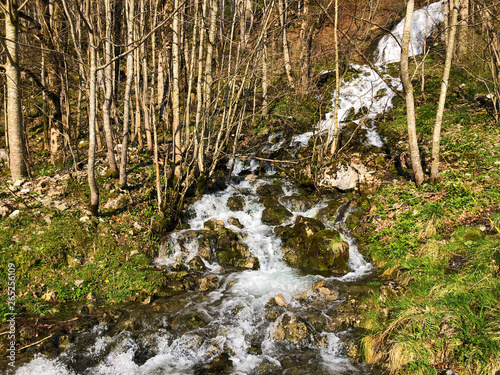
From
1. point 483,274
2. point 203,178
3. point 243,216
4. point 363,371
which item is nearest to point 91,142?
point 203,178

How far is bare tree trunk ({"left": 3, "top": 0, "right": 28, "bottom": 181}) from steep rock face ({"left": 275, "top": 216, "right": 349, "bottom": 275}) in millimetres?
7937

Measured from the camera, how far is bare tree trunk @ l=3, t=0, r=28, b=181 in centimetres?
787

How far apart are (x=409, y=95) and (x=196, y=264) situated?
734cm

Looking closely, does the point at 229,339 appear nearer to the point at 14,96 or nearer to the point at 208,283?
the point at 208,283

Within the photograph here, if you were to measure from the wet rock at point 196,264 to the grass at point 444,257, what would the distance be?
426cm

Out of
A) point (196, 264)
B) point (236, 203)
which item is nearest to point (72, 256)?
point (196, 264)

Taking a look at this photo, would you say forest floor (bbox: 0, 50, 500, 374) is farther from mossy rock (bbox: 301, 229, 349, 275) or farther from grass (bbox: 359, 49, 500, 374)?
mossy rock (bbox: 301, 229, 349, 275)

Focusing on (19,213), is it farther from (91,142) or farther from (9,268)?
(91,142)

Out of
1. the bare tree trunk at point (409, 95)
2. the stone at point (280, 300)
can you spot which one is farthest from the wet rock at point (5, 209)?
the bare tree trunk at point (409, 95)

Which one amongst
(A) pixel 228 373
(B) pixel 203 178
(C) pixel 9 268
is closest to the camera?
(A) pixel 228 373

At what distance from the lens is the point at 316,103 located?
56.6ft

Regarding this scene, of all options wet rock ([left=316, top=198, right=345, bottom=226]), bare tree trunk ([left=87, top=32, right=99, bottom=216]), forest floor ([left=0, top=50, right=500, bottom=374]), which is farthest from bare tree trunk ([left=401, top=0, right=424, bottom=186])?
bare tree trunk ([left=87, top=32, right=99, bottom=216])

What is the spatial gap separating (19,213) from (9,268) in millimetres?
1616

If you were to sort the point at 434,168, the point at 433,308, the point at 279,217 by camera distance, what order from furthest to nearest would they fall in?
the point at 279,217 → the point at 434,168 → the point at 433,308
